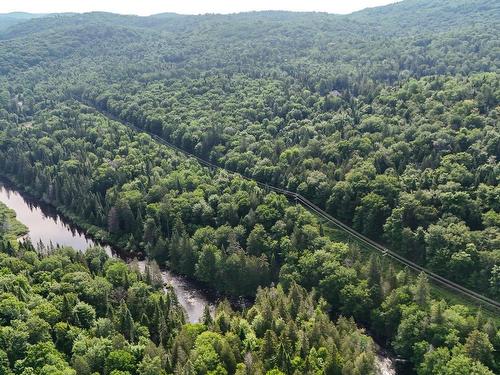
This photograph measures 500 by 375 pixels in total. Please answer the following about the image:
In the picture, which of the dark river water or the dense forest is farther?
the dark river water

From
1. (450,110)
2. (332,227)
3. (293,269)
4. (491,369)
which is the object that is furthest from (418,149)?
(491,369)

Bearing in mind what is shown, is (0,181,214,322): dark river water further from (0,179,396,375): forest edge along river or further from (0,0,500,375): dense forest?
(0,0,500,375): dense forest

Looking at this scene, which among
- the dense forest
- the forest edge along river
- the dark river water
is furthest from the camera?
the dark river water

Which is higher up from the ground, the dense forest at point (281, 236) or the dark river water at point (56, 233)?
the dense forest at point (281, 236)

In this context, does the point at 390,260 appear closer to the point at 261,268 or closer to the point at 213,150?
the point at 261,268

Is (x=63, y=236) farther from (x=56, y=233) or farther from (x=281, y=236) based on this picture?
(x=281, y=236)

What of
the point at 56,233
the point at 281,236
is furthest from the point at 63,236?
the point at 281,236

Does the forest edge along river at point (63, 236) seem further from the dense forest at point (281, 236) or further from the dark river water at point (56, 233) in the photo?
Result: the dense forest at point (281, 236)

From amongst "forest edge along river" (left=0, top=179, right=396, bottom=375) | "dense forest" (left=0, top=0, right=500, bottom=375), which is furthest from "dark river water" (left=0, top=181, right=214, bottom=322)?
"dense forest" (left=0, top=0, right=500, bottom=375)

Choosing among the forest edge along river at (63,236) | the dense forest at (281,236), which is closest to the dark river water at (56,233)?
the forest edge along river at (63,236)
